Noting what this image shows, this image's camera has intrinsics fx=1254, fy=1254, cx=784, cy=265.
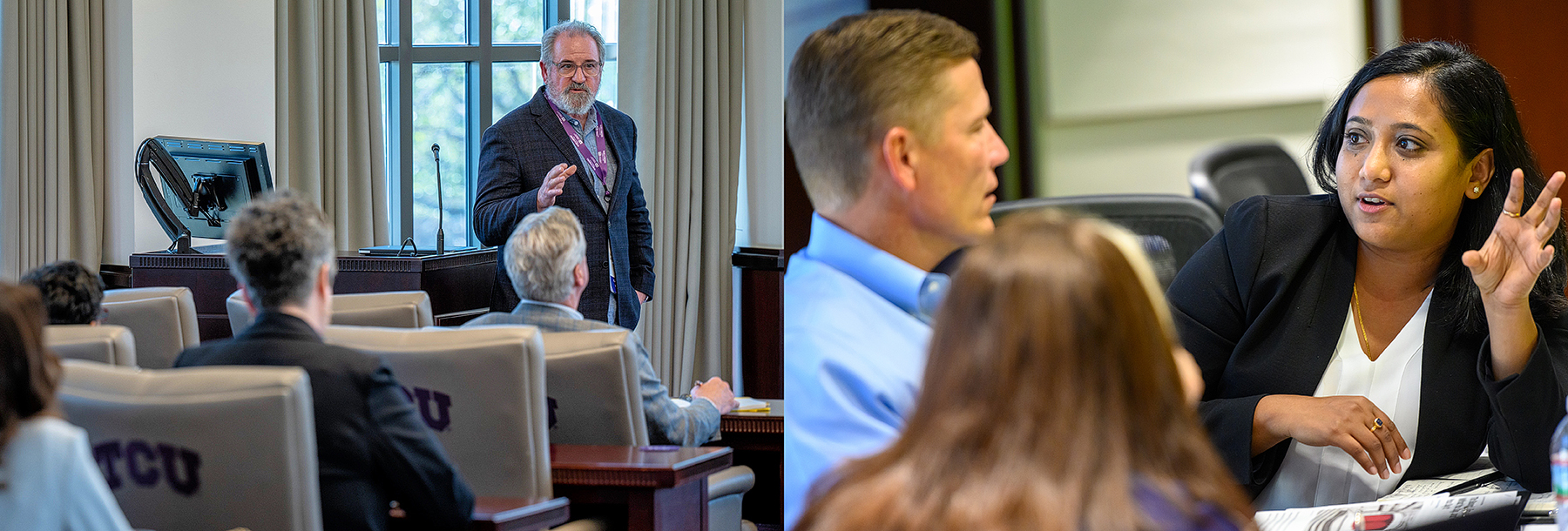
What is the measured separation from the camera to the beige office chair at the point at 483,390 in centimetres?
224

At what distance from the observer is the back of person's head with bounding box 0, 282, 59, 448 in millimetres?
1624

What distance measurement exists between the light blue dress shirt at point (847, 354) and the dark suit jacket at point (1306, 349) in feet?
2.45

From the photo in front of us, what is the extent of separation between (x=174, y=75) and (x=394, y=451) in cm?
463

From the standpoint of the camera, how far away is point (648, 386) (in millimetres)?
2939

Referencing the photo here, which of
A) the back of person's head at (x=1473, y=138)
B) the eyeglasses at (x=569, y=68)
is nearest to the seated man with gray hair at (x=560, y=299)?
the eyeglasses at (x=569, y=68)

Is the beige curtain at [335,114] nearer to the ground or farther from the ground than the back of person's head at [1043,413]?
farther from the ground

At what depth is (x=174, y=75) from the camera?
231 inches

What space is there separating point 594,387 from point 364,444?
673 mm

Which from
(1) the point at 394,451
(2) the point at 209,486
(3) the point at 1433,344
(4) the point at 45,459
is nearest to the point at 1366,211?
(3) the point at 1433,344

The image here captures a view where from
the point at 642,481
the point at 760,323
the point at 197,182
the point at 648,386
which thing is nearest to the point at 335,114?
the point at 197,182

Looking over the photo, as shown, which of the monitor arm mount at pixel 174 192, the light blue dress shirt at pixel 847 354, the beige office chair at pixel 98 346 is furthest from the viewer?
the monitor arm mount at pixel 174 192

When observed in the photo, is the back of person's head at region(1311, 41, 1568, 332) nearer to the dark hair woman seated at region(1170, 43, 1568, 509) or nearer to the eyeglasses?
the dark hair woman seated at region(1170, 43, 1568, 509)

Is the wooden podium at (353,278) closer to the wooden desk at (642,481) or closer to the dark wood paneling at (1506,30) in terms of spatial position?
the wooden desk at (642,481)

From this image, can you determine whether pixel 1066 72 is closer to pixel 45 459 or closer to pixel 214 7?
pixel 45 459
